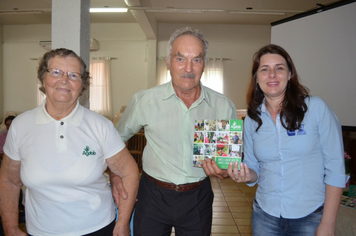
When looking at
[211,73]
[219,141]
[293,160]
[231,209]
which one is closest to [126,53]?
[211,73]

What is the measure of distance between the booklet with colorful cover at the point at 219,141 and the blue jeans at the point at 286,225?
37 cm

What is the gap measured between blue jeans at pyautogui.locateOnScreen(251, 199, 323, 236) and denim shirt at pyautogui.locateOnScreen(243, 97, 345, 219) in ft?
0.10

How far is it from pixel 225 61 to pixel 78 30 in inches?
274

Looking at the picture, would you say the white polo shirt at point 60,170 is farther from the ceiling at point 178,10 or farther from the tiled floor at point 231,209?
the ceiling at point 178,10

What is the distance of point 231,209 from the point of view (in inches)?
155

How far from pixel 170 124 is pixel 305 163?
2.63 feet

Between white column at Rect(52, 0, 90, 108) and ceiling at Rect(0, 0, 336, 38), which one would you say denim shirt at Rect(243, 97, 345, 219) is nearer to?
white column at Rect(52, 0, 90, 108)

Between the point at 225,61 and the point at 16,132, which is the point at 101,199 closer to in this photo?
the point at 16,132

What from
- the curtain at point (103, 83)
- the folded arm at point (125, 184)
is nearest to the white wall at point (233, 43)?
the curtain at point (103, 83)

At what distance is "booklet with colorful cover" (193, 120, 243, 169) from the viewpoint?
1.39 meters

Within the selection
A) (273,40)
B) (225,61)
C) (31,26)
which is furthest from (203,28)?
(31,26)

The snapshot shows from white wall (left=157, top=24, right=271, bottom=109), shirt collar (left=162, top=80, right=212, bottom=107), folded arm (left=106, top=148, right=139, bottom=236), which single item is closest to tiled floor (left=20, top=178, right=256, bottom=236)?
folded arm (left=106, top=148, right=139, bottom=236)

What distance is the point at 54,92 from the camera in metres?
1.29

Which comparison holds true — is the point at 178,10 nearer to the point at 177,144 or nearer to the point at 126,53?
the point at 126,53
